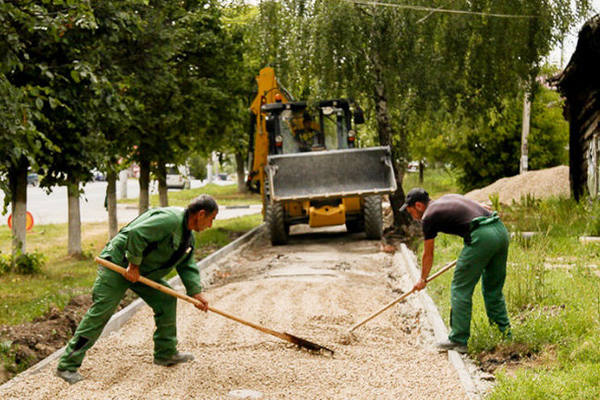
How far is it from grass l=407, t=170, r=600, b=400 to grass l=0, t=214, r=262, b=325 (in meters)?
5.08

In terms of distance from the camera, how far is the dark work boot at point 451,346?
21.9 feet

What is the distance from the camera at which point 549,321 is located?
6762mm

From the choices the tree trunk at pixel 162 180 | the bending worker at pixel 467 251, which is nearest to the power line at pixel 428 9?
the tree trunk at pixel 162 180

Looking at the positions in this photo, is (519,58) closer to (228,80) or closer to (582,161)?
(582,161)

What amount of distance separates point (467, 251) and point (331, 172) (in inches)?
360

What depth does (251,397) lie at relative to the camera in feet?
18.6

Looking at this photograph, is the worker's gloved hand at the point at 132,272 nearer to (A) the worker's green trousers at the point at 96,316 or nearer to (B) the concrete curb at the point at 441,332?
(A) the worker's green trousers at the point at 96,316

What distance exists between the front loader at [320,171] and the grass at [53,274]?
215 cm

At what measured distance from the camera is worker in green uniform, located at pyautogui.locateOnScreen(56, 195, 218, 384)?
602 centimetres

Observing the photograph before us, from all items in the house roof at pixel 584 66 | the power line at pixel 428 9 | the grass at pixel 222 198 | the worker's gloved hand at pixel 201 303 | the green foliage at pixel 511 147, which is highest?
Result: the power line at pixel 428 9

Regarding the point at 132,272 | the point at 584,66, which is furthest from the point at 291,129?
the point at 132,272

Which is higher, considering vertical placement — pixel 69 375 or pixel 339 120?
pixel 339 120

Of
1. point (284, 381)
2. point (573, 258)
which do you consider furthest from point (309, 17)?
point (284, 381)

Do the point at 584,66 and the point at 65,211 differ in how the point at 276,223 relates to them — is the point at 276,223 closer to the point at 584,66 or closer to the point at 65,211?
the point at 584,66
